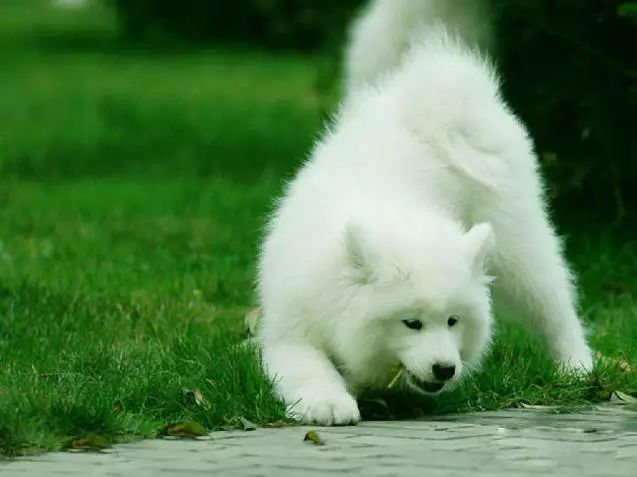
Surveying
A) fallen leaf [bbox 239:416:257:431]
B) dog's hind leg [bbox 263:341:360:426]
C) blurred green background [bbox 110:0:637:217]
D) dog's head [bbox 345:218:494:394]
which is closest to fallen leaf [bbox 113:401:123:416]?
fallen leaf [bbox 239:416:257:431]

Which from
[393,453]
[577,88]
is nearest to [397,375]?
[393,453]

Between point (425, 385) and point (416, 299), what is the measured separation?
0.31m

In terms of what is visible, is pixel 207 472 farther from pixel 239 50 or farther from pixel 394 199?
pixel 239 50

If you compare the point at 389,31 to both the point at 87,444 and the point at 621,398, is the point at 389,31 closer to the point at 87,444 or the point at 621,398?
the point at 621,398

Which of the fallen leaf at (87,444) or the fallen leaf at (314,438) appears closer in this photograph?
the fallen leaf at (87,444)

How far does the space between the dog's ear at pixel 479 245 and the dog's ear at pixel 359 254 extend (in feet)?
1.20

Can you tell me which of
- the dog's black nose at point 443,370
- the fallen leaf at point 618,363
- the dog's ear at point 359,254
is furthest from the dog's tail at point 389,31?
the dog's black nose at point 443,370

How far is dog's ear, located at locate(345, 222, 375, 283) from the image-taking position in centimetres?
536

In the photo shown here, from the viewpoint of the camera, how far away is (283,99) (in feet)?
62.8

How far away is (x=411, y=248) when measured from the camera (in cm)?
541

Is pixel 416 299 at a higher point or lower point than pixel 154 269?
lower

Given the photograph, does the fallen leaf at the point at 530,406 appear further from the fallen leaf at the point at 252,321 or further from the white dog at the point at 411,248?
the fallen leaf at the point at 252,321

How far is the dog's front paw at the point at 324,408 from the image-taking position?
5.27 metres

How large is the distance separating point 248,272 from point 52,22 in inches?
949
